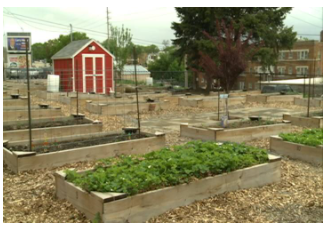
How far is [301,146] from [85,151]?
13.9ft

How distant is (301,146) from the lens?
766 centimetres

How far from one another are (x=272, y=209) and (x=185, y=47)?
25.2m

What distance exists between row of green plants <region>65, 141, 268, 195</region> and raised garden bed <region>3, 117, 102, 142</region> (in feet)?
11.4

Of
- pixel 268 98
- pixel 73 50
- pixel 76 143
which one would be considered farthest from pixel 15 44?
pixel 76 143

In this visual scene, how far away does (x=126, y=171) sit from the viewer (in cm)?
502

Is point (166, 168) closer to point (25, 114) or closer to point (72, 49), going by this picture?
point (25, 114)

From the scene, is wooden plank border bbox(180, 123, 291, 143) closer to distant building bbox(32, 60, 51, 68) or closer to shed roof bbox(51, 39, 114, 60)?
shed roof bbox(51, 39, 114, 60)

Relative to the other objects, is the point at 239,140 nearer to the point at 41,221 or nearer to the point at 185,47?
the point at 41,221

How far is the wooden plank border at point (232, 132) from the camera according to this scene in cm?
941

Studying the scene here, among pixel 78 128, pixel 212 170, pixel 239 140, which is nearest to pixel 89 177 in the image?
pixel 212 170

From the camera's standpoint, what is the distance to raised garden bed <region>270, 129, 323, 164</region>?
7.42 m

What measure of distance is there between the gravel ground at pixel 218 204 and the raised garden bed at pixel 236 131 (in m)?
3.01

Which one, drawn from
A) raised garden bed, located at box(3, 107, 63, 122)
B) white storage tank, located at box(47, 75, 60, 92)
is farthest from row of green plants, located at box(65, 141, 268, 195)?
white storage tank, located at box(47, 75, 60, 92)

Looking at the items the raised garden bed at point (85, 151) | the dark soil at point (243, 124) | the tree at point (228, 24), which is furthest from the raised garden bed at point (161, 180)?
the tree at point (228, 24)
